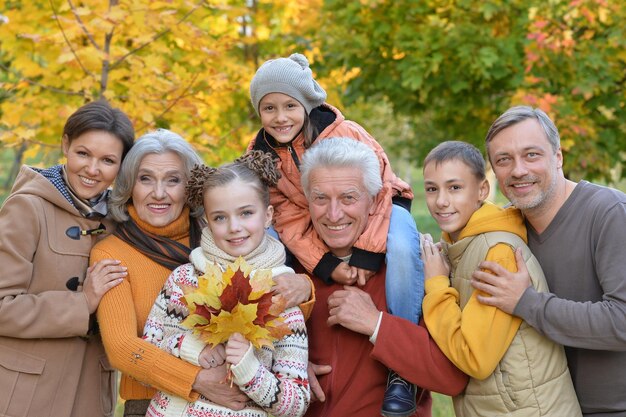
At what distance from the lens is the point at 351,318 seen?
3471mm

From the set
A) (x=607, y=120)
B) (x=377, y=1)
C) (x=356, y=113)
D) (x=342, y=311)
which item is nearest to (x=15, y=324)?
(x=342, y=311)

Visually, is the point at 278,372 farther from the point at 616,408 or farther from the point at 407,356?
the point at 616,408

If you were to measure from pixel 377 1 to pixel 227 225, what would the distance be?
6173mm

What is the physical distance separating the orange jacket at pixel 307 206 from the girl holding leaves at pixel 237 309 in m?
0.24

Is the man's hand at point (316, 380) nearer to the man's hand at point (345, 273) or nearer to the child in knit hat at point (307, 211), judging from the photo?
the child in knit hat at point (307, 211)

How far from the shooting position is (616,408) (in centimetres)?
324

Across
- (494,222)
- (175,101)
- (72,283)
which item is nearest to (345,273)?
(494,222)

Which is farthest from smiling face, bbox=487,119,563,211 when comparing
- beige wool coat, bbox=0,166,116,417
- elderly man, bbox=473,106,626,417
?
beige wool coat, bbox=0,166,116,417

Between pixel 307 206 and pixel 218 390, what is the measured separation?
1.20 meters

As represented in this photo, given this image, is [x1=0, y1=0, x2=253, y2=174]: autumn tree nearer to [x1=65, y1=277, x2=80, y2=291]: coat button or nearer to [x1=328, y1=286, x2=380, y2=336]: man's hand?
[x1=65, y1=277, x2=80, y2=291]: coat button

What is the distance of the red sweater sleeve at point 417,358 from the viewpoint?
335 cm


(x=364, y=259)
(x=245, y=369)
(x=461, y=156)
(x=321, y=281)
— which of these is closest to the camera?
(x=245, y=369)

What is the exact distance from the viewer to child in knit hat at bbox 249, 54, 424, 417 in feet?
11.7

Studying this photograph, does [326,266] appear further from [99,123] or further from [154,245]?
[99,123]
